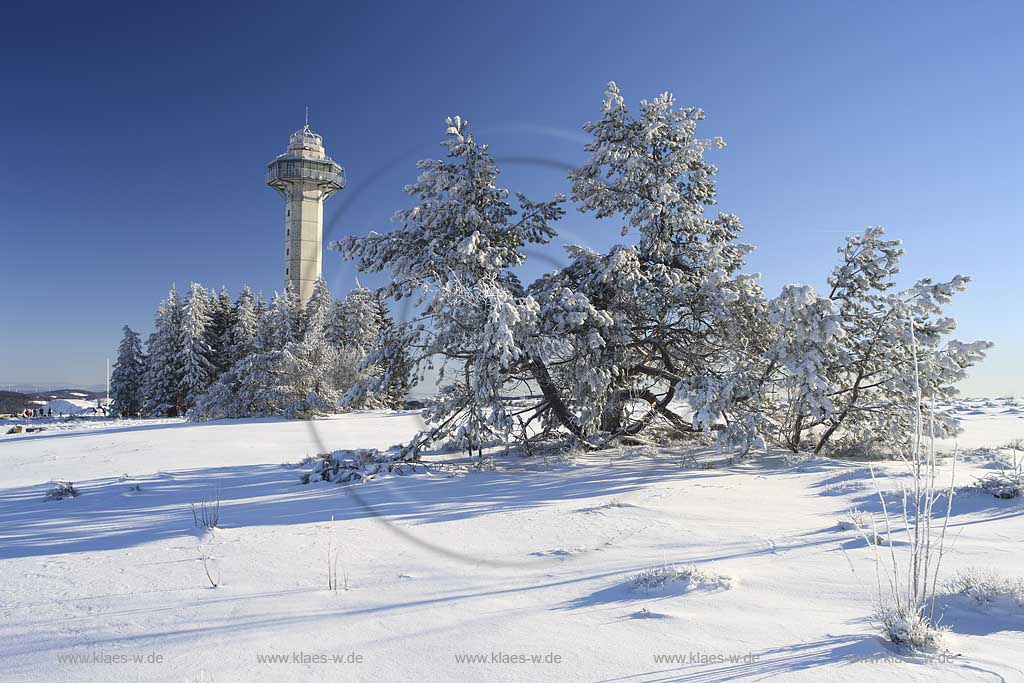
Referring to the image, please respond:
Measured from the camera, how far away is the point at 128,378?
41.3 m

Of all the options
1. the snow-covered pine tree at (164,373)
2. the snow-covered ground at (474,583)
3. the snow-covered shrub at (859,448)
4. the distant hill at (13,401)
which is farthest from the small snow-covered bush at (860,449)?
the distant hill at (13,401)

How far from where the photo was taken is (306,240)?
64.9m

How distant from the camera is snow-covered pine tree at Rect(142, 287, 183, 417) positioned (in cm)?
3778

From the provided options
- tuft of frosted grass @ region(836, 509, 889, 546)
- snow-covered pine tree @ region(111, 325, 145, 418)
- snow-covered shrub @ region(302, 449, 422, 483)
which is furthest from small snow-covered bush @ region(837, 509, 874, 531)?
snow-covered pine tree @ region(111, 325, 145, 418)

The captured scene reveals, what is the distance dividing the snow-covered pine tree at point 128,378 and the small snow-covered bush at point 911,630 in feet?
159

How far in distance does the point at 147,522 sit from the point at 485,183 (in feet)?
26.9

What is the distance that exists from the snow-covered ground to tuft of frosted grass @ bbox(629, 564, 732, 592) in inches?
1.1

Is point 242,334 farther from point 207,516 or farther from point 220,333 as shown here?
point 207,516

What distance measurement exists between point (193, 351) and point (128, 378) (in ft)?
27.3

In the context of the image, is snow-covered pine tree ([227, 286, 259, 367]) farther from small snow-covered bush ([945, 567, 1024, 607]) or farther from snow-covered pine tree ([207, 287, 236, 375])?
small snow-covered bush ([945, 567, 1024, 607])

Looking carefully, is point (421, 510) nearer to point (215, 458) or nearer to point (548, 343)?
point (548, 343)

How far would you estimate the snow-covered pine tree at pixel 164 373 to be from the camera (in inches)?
1487

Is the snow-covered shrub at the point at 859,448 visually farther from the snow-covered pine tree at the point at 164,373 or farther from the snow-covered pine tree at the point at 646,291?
the snow-covered pine tree at the point at 164,373

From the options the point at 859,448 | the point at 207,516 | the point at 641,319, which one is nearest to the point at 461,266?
the point at 641,319
